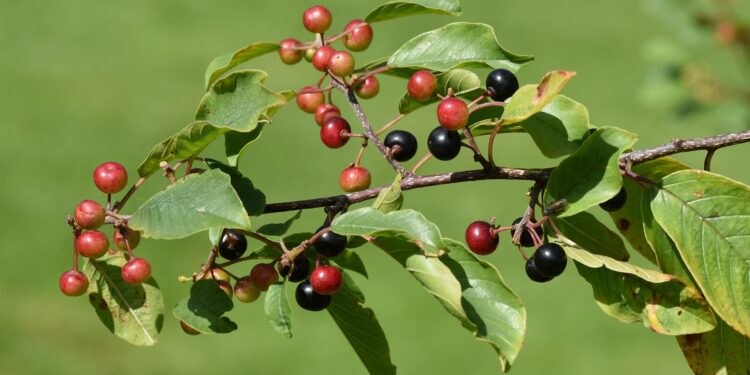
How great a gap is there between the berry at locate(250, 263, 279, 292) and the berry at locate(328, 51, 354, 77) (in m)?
0.38

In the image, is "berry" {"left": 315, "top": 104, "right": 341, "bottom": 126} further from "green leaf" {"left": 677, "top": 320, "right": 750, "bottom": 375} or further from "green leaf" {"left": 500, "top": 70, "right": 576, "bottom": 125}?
"green leaf" {"left": 677, "top": 320, "right": 750, "bottom": 375}

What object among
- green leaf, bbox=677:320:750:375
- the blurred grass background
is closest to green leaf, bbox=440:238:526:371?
green leaf, bbox=677:320:750:375

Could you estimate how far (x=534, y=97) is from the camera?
1529mm

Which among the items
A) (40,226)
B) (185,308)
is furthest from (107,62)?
(185,308)

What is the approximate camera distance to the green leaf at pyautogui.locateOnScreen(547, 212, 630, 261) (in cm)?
182

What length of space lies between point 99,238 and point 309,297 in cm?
36

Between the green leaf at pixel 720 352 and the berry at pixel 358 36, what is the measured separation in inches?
33.0

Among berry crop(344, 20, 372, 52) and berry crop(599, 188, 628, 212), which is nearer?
berry crop(599, 188, 628, 212)

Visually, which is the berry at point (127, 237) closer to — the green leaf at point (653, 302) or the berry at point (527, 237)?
the berry at point (527, 237)

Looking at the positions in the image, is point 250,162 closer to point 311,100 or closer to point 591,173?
point 311,100

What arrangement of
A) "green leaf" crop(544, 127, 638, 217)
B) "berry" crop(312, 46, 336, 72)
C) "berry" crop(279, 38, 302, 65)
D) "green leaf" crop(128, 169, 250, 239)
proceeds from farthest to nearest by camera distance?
"berry" crop(279, 38, 302, 65), "berry" crop(312, 46, 336, 72), "green leaf" crop(544, 127, 638, 217), "green leaf" crop(128, 169, 250, 239)

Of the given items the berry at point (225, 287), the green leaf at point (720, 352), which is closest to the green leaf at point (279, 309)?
Answer: the berry at point (225, 287)

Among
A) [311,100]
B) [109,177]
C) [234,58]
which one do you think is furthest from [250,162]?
[109,177]

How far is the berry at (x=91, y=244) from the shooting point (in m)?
1.68
